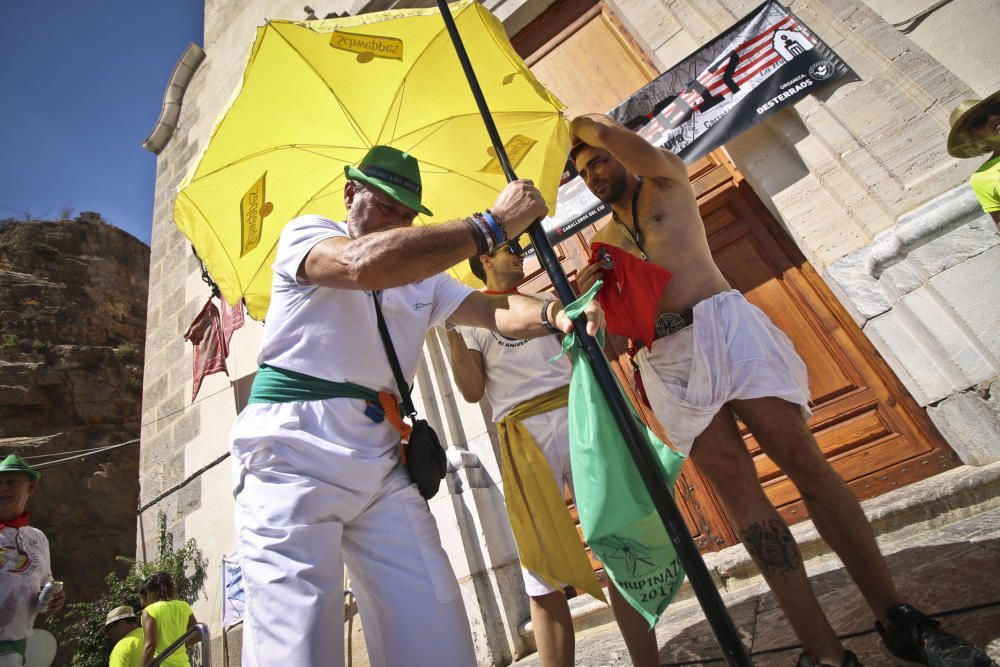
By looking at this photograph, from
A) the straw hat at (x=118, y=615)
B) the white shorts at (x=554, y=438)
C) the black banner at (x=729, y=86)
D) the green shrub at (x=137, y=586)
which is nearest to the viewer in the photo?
the white shorts at (x=554, y=438)

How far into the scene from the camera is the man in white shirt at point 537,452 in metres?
1.87

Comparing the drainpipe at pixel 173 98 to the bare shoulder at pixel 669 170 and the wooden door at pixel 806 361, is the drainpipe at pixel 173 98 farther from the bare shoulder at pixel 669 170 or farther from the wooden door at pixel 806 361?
the bare shoulder at pixel 669 170

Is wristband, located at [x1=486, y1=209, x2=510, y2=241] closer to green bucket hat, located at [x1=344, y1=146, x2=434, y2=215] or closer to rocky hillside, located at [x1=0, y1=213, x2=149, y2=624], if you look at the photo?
green bucket hat, located at [x1=344, y1=146, x2=434, y2=215]

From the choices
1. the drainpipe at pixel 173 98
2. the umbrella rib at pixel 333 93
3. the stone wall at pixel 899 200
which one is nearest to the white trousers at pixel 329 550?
the umbrella rib at pixel 333 93

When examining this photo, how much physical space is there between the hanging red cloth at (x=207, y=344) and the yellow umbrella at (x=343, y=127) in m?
4.05

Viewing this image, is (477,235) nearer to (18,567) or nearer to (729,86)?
(729,86)

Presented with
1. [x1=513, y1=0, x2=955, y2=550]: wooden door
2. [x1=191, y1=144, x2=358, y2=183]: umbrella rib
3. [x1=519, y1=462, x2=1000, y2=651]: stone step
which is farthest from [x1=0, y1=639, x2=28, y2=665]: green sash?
[x1=513, y1=0, x2=955, y2=550]: wooden door

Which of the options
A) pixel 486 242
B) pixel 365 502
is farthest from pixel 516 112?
pixel 365 502

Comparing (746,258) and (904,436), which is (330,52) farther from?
(904,436)

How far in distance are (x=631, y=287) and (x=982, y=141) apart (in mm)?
2495

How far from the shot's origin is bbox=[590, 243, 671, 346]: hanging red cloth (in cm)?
173

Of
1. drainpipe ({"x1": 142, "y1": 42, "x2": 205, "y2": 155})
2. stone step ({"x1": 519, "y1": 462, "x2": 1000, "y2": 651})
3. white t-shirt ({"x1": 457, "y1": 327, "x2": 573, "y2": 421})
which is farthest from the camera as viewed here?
drainpipe ({"x1": 142, "y1": 42, "x2": 205, "y2": 155})

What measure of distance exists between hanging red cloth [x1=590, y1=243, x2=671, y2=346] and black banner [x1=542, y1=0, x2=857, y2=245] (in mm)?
2580

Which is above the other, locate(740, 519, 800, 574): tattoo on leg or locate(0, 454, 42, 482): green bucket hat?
locate(0, 454, 42, 482): green bucket hat
